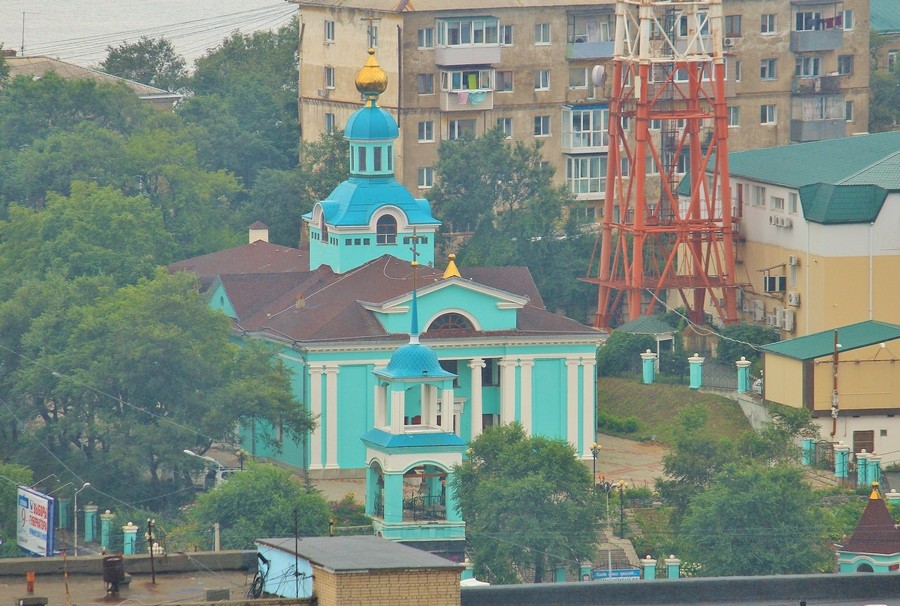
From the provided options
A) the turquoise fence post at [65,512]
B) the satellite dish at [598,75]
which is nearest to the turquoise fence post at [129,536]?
the turquoise fence post at [65,512]

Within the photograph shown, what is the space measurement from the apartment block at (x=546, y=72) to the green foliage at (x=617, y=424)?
17839 millimetres

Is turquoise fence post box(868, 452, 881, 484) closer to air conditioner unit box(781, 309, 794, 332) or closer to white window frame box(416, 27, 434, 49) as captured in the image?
air conditioner unit box(781, 309, 794, 332)

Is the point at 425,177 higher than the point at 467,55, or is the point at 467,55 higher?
the point at 467,55

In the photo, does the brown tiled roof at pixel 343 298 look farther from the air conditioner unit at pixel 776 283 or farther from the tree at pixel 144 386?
the air conditioner unit at pixel 776 283

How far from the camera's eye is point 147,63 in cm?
11800

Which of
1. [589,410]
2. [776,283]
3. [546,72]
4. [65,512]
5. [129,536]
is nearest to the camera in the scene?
[129,536]

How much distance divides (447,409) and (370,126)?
467 inches

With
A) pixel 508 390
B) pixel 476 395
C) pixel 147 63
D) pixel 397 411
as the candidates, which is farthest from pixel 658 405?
pixel 147 63

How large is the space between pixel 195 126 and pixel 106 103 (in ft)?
10.5

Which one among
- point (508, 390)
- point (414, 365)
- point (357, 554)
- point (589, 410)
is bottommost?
point (357, 554)

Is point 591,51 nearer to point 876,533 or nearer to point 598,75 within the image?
point 598,75

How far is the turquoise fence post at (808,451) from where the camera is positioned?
6800 cm

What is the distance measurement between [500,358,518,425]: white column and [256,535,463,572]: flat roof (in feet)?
107

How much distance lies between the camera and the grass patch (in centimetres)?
7156
